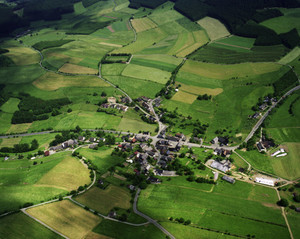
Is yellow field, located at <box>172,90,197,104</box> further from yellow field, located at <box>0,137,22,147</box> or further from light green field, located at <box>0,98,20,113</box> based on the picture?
light green field, located at <box>0,98,20,113</box>

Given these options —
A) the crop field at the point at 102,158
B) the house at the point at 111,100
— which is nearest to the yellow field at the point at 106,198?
the crop field at the point at 102,158

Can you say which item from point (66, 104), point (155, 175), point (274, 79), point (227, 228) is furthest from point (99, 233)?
point (274, 79)

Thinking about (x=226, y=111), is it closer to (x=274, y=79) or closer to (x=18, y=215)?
(x=274, y=79)

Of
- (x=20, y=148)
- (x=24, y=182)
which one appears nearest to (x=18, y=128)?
(x=20, y=148)

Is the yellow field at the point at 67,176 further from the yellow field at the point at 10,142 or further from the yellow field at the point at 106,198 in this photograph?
the yellow field at the point at 10,142

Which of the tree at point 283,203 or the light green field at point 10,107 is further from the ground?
the light green field at point 10,107

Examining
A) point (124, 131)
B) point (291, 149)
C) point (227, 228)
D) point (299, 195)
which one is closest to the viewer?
point (227, 228)

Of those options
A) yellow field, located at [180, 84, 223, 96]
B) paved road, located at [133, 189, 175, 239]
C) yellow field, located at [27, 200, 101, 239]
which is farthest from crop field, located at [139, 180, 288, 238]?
yellow field, located at [180, 84, 223, 96]
